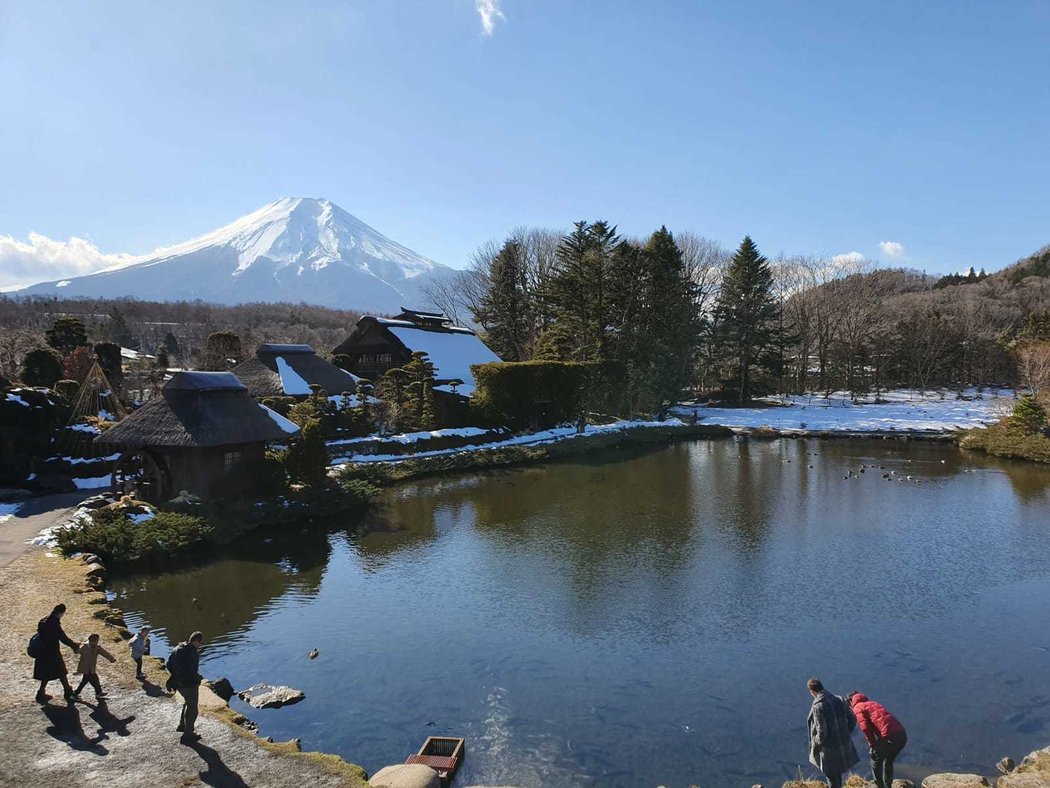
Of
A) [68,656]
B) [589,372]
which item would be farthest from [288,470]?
[589,372]

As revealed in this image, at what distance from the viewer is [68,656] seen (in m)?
9.91

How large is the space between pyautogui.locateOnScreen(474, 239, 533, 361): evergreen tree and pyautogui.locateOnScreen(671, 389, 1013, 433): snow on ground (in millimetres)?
14271

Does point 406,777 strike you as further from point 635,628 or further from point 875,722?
point 635,628

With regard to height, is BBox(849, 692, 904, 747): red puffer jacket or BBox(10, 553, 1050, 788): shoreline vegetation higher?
BBox(849, 692, 904, 747): red puffer jacket

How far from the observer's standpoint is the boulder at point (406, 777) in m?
7.12

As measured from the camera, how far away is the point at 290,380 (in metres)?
31.6

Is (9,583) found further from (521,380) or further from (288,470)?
(521,380)

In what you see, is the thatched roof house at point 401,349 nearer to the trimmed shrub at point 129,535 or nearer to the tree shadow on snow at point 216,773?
the trimmed shrub at point 129,535

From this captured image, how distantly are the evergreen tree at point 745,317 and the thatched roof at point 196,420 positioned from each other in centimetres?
3874

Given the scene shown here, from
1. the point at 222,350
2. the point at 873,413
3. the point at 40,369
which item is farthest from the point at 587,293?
the point at 40,369

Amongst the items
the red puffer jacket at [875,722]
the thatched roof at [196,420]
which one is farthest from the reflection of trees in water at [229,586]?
the red puffer jacket at [875,722]

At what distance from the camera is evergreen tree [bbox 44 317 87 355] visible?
35.5 m

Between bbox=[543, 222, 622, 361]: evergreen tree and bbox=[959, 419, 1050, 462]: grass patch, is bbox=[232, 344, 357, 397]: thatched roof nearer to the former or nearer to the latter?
bbox=[543, 222, 622, 361]: evergreen tree

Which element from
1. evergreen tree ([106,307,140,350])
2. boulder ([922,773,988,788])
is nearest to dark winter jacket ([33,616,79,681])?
boulder ([922,773,988,788])
